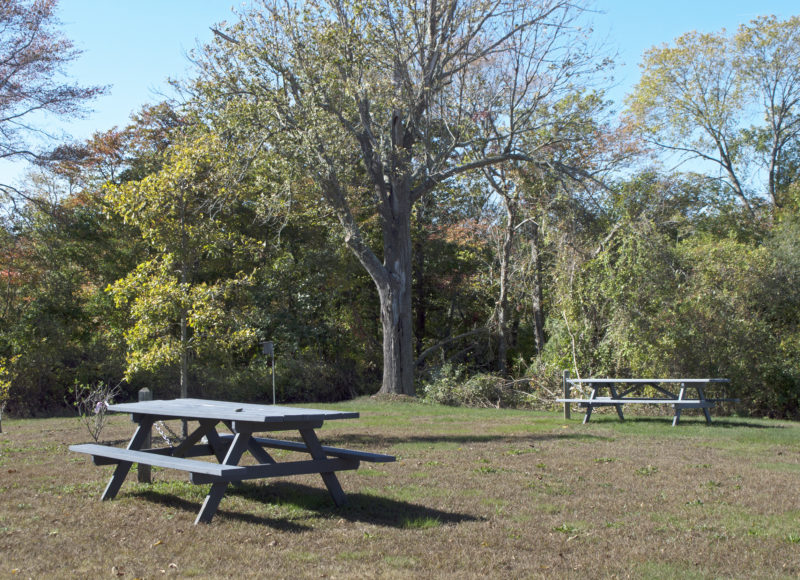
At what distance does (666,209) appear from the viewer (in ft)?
71.1

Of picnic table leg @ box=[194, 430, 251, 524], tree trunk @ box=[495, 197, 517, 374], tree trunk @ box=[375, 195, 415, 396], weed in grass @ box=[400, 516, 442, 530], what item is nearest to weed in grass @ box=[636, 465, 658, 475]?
weed in grass @ box=[400, 516, 442, 530]

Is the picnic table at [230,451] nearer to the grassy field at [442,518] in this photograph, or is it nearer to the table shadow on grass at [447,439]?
the grassy field at [442,518]

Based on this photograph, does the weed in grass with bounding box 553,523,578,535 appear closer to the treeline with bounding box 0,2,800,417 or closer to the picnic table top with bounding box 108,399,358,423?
the picnic table top with bounding box 108,399,358,423

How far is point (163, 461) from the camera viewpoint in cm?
605

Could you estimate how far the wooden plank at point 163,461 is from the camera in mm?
5586

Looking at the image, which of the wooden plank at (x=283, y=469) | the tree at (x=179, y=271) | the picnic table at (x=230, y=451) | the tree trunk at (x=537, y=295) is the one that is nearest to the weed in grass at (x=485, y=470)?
the picnic table at (x=230, y=451)

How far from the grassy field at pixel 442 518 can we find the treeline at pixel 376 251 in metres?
5.90

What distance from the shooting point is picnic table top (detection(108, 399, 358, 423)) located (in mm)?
5900

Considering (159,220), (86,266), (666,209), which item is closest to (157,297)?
(159,220)

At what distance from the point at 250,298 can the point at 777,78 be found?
2322 cm

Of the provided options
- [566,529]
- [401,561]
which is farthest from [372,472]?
[401,561]

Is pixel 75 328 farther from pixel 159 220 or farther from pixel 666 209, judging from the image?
pixel 666 209

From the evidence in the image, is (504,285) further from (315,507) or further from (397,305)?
(315,507)

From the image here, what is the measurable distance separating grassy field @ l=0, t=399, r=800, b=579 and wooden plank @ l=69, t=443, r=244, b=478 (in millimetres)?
409
